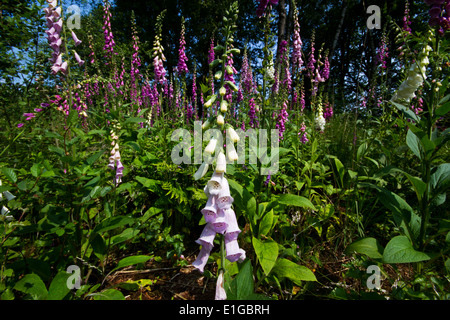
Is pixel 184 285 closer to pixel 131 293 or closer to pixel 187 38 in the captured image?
pixel 131 293

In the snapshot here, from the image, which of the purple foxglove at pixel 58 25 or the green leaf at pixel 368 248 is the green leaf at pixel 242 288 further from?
the purple foxglove at pixel 58 25

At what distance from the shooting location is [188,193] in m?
2.45

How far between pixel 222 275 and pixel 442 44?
235 cm

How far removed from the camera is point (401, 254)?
1.22 metres

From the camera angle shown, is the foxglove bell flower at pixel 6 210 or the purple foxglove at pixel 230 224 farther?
the foxglove bell flower at pixel 6 210

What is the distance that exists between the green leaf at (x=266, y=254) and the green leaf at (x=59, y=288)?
1151 mm

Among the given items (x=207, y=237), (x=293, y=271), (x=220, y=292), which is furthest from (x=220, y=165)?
(x=293, y=271)

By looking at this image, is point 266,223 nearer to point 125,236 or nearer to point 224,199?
point 224,199

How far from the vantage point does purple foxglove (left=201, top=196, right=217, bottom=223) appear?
1147 mm

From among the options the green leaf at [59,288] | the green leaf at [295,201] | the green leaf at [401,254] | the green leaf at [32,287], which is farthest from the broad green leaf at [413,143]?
the green leaf at [32,287]

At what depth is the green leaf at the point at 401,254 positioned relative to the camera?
3.88 feet

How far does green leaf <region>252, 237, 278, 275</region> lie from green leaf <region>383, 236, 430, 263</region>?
2.02 feet

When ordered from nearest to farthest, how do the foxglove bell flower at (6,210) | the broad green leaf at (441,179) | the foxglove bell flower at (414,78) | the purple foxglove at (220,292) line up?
the purple foxglove at (220,292) < the foxglove bell flower at (6,210) < the broad green leaf at (441,179) < the foxglove bell flower at (414,78)
